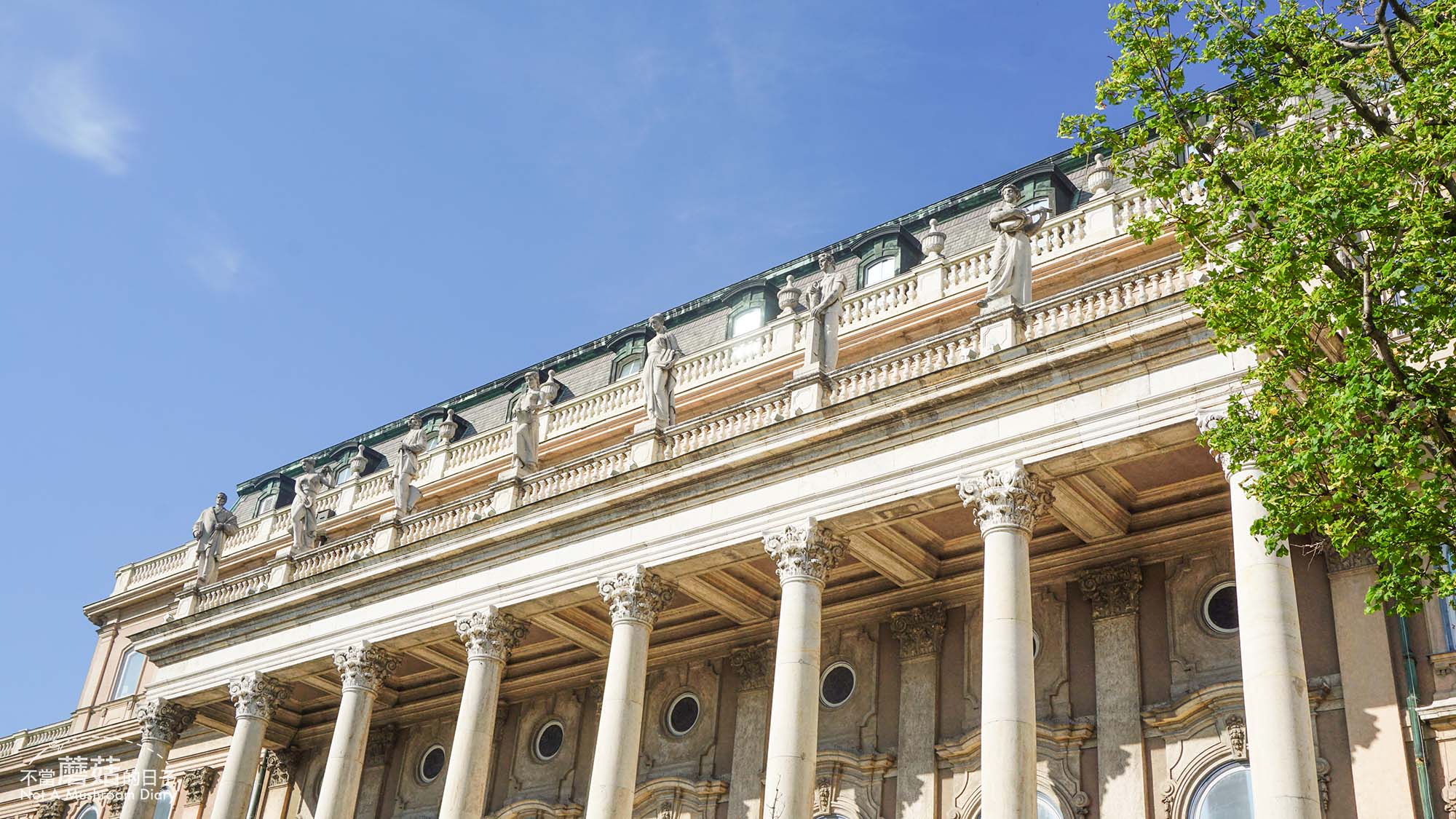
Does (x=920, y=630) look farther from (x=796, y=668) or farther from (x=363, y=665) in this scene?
(x=363, y=665)

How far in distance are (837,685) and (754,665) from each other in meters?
2.24

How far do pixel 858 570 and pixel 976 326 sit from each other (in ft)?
22.8

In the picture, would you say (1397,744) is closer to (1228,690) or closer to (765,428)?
(1228,690)

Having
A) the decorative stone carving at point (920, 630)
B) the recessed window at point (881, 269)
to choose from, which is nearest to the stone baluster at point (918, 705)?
the decorative stone carving at point (920, 630)

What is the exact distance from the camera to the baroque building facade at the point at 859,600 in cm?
2209

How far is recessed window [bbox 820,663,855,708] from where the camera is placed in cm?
2938

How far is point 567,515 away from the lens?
29.4 m

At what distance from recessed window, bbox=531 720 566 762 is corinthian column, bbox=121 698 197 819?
9.85 m

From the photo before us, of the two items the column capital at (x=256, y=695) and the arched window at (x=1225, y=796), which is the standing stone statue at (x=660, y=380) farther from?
the arched window at (x=1225, y=796)

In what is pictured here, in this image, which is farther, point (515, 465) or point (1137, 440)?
point (515, 465)

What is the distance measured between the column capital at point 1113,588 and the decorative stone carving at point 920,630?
127 inches

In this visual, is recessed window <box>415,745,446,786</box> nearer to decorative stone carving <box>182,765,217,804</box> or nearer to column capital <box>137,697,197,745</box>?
column capital <box>137,697,197,745</box>

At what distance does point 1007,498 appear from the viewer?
75.9ft

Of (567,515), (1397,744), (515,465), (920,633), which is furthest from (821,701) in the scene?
(1397,744)
